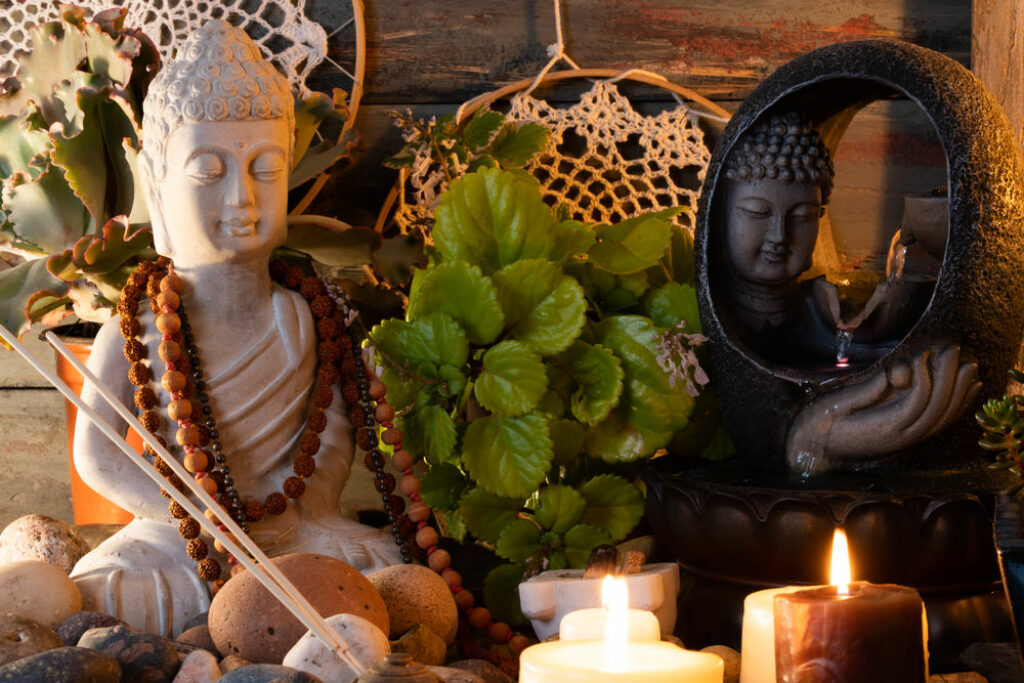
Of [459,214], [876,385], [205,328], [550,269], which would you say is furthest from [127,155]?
[876,385]

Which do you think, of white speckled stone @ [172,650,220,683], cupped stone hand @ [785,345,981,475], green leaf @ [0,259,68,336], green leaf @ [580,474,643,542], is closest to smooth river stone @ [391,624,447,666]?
white speckled stone @ [172,650,220,683]

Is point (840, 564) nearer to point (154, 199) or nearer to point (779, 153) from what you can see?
point (779, 153)

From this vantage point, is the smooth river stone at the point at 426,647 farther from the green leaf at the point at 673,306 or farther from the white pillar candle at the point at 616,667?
the green leaf at the point at 673,306

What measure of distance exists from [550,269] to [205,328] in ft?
1.07

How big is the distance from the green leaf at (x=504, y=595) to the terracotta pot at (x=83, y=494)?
0.45 meters

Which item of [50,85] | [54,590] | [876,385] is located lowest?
[54,590]

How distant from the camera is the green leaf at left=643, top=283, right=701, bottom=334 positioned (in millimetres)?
1121

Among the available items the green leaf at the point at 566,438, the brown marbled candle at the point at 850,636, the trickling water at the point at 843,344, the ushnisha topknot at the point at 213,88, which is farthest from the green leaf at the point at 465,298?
the brown marbled candle at the point at 850,636

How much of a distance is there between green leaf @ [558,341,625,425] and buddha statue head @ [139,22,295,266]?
1.02ft

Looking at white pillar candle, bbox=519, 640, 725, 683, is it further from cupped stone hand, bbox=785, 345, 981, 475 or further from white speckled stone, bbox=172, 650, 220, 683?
cupped stone hand, bbox=785, 345, 981, 475

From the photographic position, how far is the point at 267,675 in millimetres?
643

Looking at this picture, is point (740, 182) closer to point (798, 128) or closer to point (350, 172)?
point (798, 128)

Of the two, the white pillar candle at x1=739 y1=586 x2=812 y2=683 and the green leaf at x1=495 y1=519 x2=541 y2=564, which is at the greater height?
the white pillar candle at x1=739 y1=586 x2=812 y2=683

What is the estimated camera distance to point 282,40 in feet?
4.60
